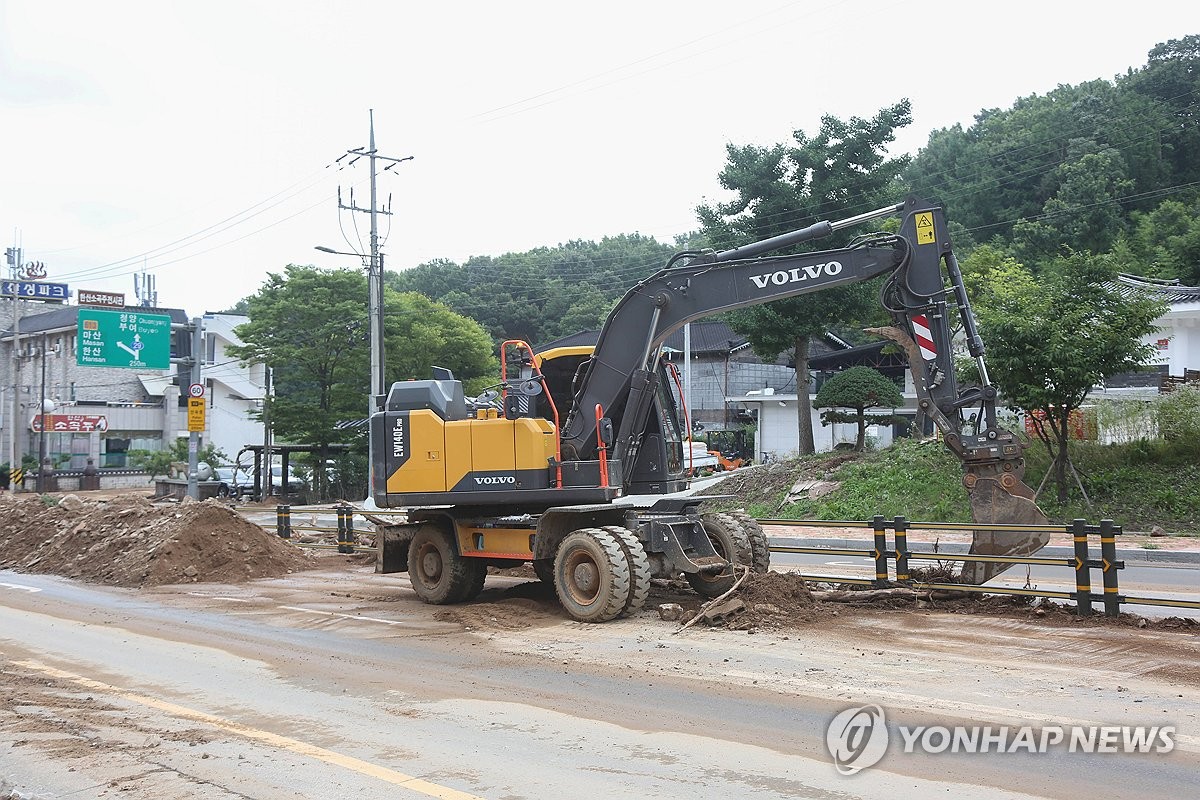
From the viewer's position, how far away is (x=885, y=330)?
38.8ft

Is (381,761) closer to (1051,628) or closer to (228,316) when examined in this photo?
(1051,628)

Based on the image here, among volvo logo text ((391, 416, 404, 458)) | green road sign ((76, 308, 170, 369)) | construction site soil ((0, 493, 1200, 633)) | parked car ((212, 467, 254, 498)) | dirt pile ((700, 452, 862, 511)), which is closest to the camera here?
construction site soil ((0, 493, 1200, 633))

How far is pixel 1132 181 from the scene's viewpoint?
168 ft

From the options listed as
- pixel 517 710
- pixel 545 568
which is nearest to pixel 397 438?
pixel 545 568

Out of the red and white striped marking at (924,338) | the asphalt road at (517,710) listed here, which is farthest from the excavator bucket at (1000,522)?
the red and white striped marking at (924,338)

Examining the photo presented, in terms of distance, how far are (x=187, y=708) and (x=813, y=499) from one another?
19405 millimetres

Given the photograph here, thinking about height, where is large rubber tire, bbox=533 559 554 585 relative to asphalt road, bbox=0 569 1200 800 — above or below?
above

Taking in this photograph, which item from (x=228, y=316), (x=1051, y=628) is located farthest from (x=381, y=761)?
(x=228, y=316)

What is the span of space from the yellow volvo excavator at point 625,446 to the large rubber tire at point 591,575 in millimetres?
18

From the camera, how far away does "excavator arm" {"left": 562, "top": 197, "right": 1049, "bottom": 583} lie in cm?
1120

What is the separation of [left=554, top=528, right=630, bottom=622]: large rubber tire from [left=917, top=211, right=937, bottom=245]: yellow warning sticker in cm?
488

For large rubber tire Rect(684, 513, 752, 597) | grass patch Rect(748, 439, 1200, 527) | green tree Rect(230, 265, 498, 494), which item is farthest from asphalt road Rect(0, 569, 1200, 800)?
green tree Rect(230, 265, 498, 494)

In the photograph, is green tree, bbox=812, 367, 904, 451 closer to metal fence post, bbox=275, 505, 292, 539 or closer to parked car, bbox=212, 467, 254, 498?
metal fence post, bbox=275, 505, 292, 539

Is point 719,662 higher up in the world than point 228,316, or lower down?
lower down
